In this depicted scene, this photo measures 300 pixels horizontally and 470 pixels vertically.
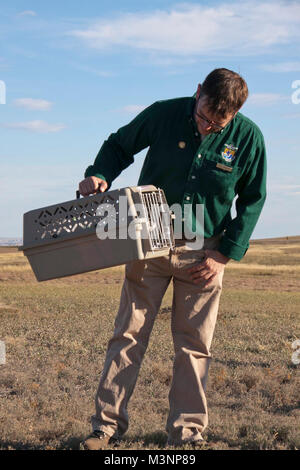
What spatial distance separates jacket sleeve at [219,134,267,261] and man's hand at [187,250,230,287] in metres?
0.06

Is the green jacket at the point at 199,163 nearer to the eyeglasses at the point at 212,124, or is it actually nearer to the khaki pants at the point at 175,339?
the eyeglasses at the point at 212,124

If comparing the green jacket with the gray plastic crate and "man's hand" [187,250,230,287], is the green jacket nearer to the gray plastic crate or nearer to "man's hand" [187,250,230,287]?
"man's hand" [187,250,230,287]

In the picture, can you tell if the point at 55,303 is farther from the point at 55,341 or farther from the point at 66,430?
the point at 66,430

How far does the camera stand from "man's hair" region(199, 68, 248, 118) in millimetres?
A: 3863

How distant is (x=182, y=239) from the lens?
432 centimetres

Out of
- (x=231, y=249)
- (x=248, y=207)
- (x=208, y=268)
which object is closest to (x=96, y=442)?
(x=208, y=268)

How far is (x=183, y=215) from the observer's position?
167 inches

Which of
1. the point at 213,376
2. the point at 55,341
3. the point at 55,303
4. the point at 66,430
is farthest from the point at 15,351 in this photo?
the point at 55,303

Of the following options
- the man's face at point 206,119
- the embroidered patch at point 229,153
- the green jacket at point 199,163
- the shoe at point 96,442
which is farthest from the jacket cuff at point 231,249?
the shoe at point 96,442

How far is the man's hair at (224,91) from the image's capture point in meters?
3.86

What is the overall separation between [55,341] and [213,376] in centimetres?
325

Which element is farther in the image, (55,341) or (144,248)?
(55,341)

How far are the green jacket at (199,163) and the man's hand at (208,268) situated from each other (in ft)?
0.22
